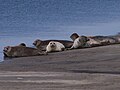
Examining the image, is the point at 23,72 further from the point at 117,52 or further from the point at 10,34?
the point at 10,34

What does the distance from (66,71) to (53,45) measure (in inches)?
234

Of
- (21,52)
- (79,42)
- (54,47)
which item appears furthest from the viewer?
(79,42)

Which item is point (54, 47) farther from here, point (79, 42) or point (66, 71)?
point (66, 71)

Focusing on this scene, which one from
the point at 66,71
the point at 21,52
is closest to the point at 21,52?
the point at 21,52

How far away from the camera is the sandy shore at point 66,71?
40.0 ft

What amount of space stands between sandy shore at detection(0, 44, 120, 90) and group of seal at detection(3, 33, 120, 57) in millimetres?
644

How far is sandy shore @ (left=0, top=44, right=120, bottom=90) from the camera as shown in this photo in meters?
12.2

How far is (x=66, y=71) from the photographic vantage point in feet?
48.7

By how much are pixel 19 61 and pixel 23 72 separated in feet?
10.6

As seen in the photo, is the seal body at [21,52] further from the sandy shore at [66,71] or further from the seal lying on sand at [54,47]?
the seal lying on sand at [54,47]

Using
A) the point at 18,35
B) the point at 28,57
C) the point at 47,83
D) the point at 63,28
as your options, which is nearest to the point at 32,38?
the point at 18,35

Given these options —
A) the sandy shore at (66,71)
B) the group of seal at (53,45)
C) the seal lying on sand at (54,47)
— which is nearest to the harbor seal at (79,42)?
the group of seal at (53,45)

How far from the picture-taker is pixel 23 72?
14.8 metres

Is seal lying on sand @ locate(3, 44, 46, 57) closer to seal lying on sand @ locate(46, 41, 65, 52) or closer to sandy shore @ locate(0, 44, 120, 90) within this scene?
sandy shore @ locate(0, 44, 120, 90)
